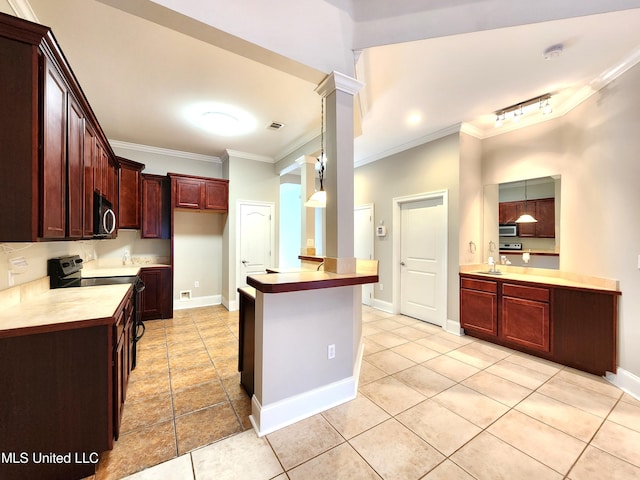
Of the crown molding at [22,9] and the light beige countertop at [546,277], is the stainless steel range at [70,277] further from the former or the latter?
the light beige countertop at [546,277]

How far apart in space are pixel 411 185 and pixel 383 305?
2.20m

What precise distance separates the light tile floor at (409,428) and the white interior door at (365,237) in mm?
2329

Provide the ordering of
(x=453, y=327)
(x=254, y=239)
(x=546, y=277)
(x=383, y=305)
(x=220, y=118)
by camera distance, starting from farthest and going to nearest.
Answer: (x=254, y=239)
(x=383, y=305)
(x=453, y=327)
(x=220, y=118)
(x=546, y=277)

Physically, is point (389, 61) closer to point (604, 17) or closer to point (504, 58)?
point (504, 58)

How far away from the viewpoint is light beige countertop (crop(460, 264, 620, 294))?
262cm

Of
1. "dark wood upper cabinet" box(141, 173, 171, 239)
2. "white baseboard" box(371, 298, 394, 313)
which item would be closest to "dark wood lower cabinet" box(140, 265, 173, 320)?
"dark wood upper cabinet" box(141, 173, 171, 239)

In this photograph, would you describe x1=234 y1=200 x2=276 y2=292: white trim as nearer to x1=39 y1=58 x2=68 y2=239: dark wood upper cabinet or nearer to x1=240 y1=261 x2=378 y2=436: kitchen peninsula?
x1=240 y1=261 x2=378 y2=436: kitchen peninsula

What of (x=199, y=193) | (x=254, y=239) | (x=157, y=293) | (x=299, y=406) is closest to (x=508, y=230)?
(x=299, y=406)

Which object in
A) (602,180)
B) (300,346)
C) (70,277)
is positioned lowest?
(300,346)

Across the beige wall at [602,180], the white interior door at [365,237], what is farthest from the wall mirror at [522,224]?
the white interior door at [365,237]

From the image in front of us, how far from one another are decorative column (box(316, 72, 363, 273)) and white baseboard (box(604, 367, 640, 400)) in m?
2.67

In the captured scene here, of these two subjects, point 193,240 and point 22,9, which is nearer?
point 22,9

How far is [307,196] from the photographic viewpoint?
14.1ft

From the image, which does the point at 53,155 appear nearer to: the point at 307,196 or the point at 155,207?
the point at 307,196
